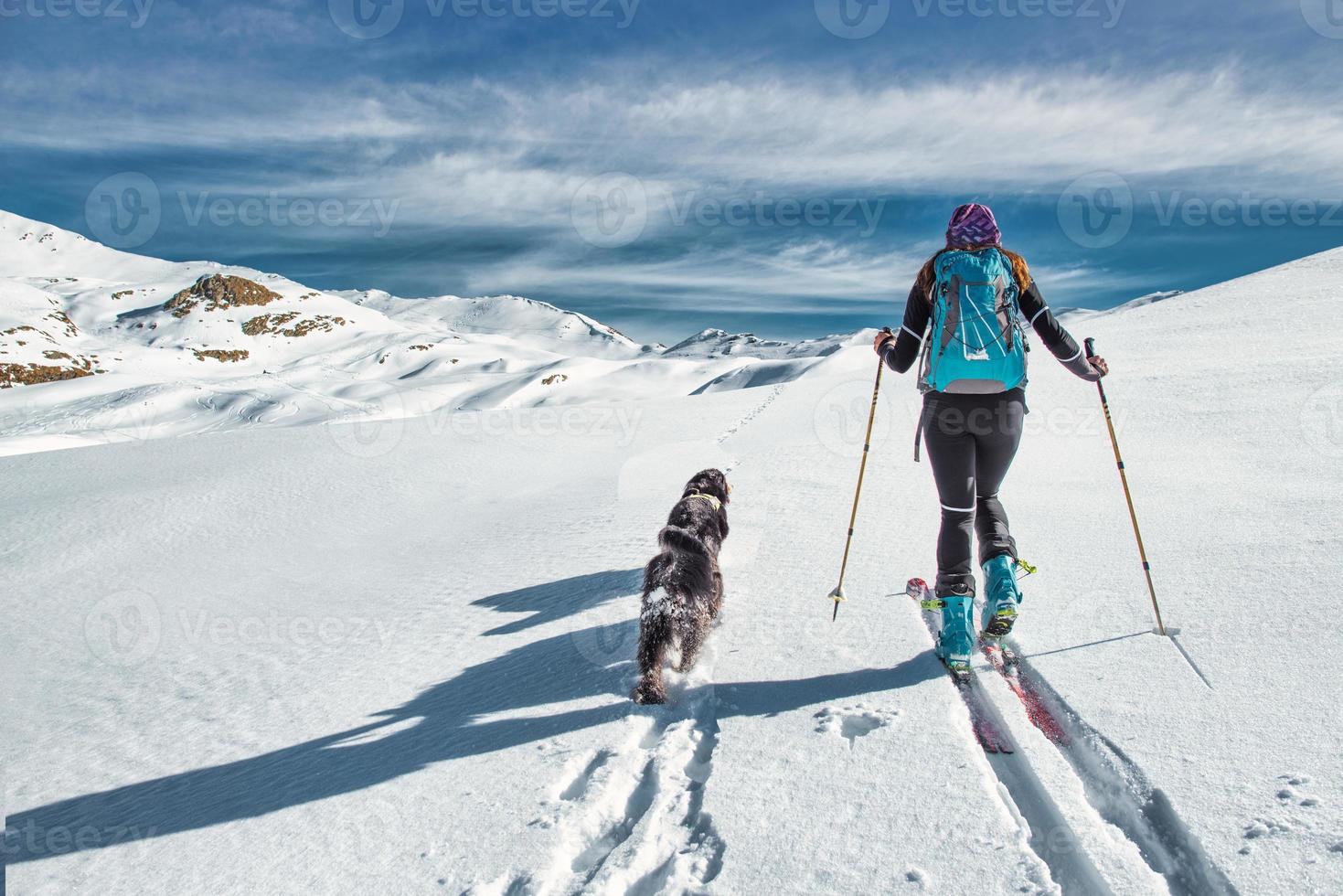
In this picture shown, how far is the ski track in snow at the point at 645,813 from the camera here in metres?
1.80

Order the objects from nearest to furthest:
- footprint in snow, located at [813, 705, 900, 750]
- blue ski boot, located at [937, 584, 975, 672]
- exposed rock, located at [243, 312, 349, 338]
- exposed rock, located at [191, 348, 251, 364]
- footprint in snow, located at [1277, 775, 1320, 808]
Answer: footprint in snow, located at [1277, 775, 1320, 808]
footprint in snow, located at [813, 705, 900, 750]
blue ski boot, located at [937, 584, 975, 672]
exposed rock, located at [191, 348, 251, 364]
exposed rock, located at [243, 312, 349, 338]

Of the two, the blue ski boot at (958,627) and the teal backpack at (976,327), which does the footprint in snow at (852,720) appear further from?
the teal backpack at (976,327)

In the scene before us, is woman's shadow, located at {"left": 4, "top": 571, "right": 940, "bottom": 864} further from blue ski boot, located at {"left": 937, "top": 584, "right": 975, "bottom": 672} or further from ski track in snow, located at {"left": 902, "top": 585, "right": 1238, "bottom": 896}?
ski track in snow, located at {"left": 902, "top": 585, "right": 1238, "bottom": 896}

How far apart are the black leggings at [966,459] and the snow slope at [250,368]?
1940 cm

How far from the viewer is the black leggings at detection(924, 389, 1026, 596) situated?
2.83m

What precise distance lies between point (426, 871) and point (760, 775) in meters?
1.09

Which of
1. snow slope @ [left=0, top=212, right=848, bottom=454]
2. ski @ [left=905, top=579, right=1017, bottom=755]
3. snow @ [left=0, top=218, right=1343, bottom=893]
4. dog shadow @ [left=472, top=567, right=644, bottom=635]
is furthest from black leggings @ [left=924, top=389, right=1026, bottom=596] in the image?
snow slope @ [left=0, top=212, right=848, bottom=454]

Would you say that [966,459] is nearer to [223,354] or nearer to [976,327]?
[976,327]

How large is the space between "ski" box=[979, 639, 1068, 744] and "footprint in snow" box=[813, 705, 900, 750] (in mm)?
529

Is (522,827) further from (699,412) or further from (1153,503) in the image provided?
(699,412)

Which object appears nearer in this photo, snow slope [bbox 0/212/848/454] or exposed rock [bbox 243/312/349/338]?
snow slope [bbox 0/212/848/454]

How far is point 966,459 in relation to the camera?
2.84 metres

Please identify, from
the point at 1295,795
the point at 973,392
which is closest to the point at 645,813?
the point at 1295,795

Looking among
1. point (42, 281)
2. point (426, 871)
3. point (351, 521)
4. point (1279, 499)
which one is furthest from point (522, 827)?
point (42, 281)
